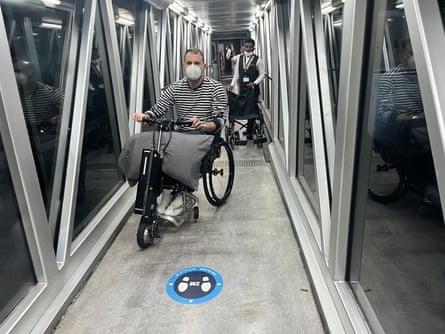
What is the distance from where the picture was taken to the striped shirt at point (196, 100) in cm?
298

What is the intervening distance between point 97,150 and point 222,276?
1.56 meters

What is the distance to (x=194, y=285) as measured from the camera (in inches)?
86.1

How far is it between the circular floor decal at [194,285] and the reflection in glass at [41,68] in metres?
0.93

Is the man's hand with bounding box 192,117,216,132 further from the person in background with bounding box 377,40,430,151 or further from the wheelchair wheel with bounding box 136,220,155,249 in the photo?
the person in background with bounding box 377,40,430,151

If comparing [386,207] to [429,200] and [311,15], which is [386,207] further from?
[311,15]

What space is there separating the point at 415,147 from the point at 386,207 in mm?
438

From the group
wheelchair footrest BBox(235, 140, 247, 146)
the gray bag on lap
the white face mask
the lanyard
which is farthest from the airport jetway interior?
the lanyard

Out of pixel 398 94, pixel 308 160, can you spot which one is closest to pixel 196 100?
pixel 308 160

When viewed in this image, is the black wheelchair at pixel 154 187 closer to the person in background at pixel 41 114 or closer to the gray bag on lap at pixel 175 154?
the gray bag on lap at pixel 175 154

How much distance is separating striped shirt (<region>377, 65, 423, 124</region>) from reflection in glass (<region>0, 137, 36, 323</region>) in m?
1.67

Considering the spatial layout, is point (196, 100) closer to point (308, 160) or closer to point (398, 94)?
point (308, 160)

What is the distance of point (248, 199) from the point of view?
3.44 m

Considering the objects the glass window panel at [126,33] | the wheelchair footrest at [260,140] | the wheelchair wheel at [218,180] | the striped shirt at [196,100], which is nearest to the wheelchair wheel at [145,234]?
the wheelchair wheel at [218,180]

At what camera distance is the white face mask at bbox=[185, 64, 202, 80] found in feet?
9.39
